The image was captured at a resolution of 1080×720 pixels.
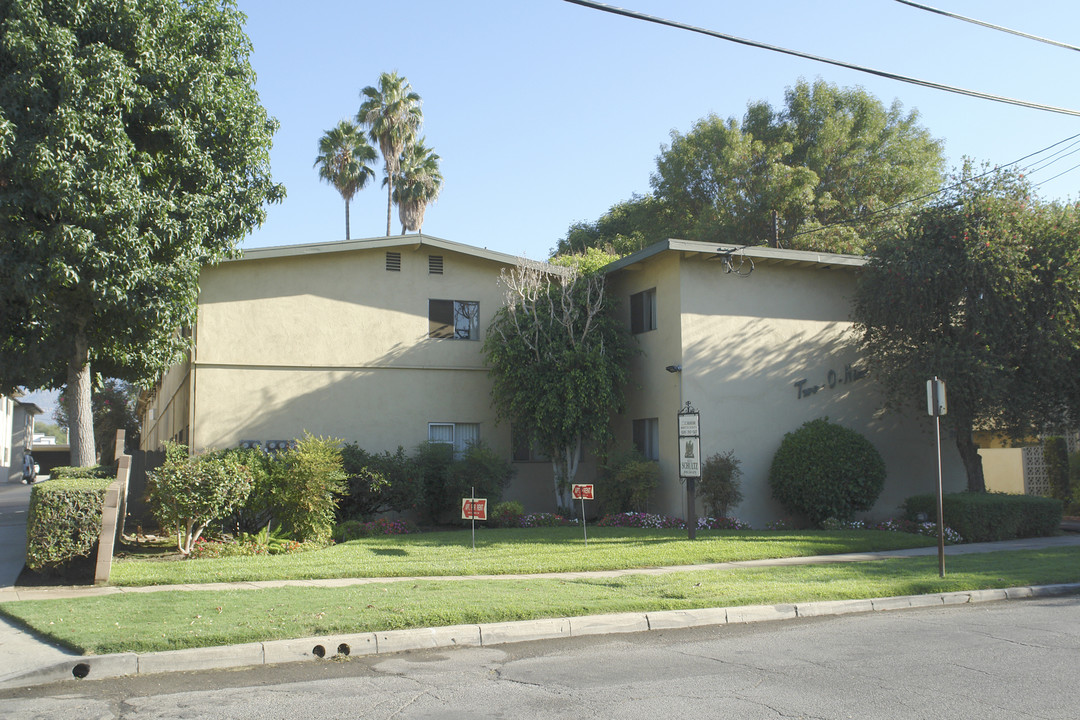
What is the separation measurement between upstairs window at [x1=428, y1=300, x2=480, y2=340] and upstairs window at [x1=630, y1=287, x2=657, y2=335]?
12.3ft

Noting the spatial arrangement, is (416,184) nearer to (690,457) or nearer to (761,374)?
(761,374)

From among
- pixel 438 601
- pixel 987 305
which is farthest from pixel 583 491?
pixel 987 305

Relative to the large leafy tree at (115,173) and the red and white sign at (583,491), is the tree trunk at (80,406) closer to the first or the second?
the large leafy tree at (115,173)

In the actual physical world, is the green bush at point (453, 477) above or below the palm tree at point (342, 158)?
below

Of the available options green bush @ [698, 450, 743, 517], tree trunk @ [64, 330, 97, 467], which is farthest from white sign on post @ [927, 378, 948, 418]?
tree trunk @ [64, 330, 97, 467]

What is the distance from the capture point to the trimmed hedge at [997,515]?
16875 mm

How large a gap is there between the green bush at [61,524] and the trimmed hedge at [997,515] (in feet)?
49.8

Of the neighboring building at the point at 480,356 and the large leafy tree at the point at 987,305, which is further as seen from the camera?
the neighboring building at the point at 480,356

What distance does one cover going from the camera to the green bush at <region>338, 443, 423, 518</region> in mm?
17781

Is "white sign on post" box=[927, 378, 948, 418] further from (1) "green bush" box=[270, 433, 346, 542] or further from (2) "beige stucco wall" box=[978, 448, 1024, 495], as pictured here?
(2) "beige stucco wall" box=[978, 448, 1024, 495]

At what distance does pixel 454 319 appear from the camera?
20.6m

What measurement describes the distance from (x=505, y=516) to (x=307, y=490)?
447 centimetres

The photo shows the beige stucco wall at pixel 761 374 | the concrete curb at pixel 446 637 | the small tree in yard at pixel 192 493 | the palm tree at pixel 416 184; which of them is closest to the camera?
the concrete curb at pixel 446 637

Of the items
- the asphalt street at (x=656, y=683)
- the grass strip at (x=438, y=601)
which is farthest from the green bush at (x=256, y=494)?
the asphalt street at (x=656, y=683)
